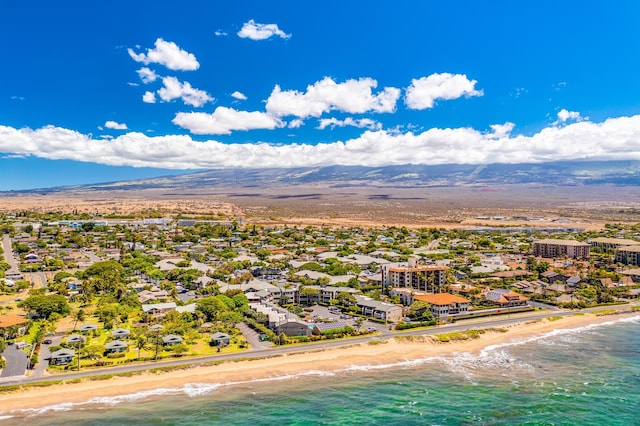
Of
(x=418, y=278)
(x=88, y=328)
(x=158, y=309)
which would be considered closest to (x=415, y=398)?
(x=158, y=309)

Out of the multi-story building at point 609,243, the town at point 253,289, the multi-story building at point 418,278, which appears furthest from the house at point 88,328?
the multi-story building at point 609,243

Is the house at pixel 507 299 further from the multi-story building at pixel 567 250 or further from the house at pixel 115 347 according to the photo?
the house at pixel 115 347

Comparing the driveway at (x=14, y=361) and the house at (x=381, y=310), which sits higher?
the driveway at (x=14, y=361)

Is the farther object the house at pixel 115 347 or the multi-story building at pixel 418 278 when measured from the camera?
the multi-story building at pixel 418 278

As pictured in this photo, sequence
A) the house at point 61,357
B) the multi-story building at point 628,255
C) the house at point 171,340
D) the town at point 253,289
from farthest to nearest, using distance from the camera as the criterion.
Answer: the multi-story building at point 628,255
the town at point 253,289
the house at point 171,340
the house at point 61,357

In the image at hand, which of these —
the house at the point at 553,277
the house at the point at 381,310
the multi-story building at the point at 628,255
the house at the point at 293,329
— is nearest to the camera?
the house at the point at 293,329

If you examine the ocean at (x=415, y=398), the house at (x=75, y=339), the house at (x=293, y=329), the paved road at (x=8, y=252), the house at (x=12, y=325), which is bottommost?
the ocean at (x=415, y=398)
